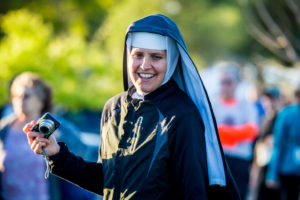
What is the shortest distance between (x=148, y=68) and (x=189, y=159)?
0.54 m

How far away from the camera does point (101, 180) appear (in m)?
2.69

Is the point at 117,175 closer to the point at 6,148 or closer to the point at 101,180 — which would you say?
the point at 101,180

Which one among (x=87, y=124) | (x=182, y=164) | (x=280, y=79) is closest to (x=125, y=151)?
(x=182, y=164)

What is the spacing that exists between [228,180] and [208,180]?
161mm

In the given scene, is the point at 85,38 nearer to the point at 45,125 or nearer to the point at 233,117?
the point at 233,117

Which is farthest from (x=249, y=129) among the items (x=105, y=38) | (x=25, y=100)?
(x=105, y=38)

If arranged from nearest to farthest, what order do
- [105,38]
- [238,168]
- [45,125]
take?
[45,125] → [238,168] → [105,38]

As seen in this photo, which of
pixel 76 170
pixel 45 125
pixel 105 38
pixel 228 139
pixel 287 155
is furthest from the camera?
pixel 105 38

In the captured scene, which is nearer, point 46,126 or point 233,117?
point 46,126

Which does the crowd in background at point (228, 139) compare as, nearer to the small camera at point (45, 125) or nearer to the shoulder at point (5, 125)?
the shoulder at point (5, 125)

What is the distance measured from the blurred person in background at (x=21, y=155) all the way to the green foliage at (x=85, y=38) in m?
3.17

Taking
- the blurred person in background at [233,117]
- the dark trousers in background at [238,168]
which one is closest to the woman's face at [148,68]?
the dark trousers in background at [238,168]

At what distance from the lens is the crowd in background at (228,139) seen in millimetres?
4160

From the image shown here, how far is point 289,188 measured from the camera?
6.34 metres
